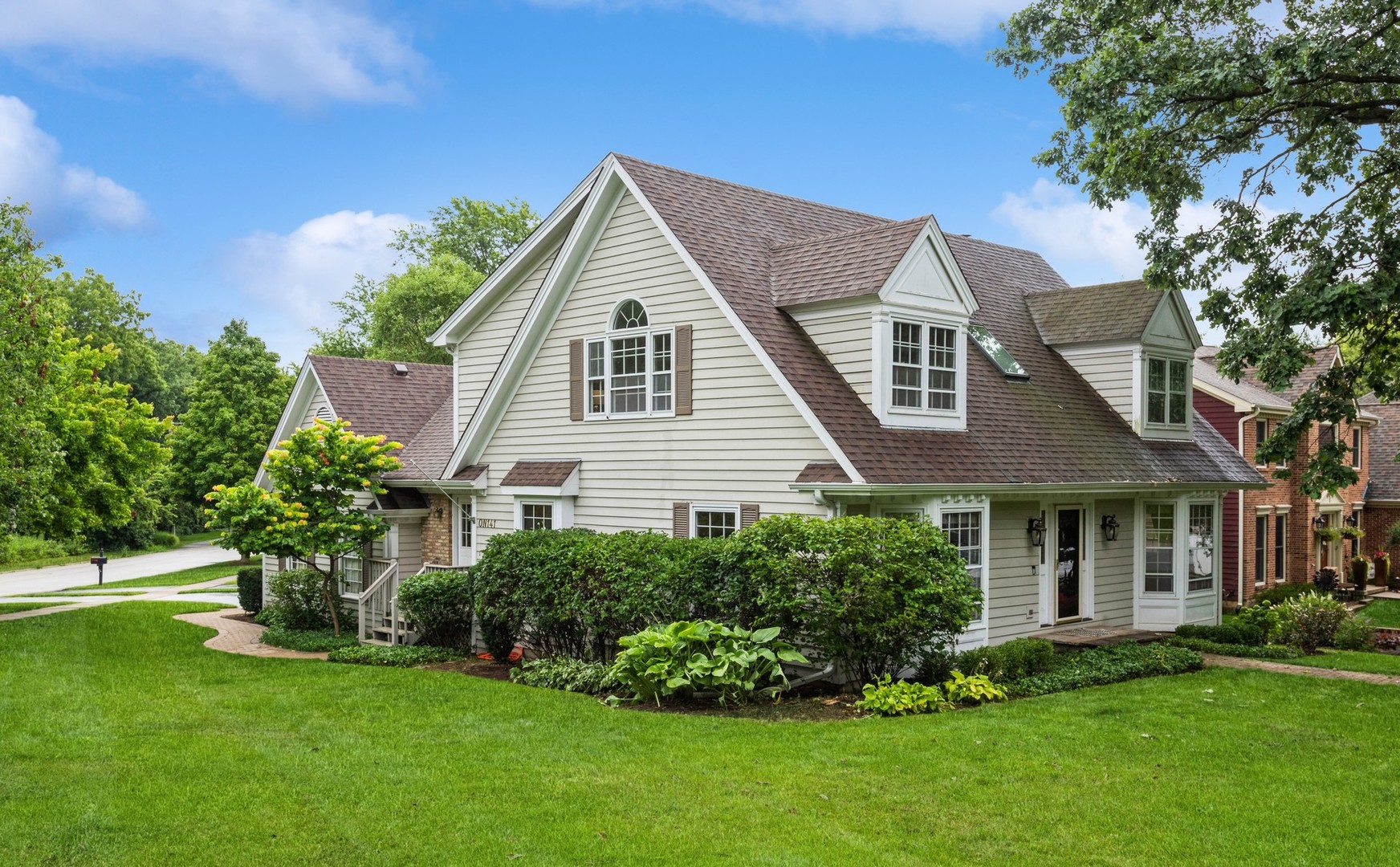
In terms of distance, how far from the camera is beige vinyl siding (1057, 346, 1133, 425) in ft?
63.0

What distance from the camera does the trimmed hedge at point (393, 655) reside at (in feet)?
54.2

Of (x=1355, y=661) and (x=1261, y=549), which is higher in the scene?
(x=1261, y=549)

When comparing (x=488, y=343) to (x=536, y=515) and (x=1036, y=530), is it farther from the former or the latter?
(x=1036, y=530)

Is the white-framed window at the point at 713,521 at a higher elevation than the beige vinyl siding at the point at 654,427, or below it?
below

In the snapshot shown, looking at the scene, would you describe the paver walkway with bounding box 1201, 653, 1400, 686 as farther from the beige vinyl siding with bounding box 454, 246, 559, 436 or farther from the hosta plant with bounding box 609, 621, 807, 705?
the beige vinyl siding with bounding box 454, 246, 559, 436

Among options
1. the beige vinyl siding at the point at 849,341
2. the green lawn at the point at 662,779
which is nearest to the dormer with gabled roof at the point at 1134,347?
the beige vinyl siding at the point at 849,341

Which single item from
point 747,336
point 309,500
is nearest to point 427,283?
point 309,500

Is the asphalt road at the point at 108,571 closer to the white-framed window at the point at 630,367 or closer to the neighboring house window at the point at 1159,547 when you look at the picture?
the white-framed window at the point at 630,367

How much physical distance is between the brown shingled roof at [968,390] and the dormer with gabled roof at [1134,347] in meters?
0.27

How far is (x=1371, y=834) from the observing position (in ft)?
25.0

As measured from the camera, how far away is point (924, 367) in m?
15.1

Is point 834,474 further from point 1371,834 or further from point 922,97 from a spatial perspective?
point 922,97

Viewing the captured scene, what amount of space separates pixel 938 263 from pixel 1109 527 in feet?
19.7

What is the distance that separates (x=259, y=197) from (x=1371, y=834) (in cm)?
1893
